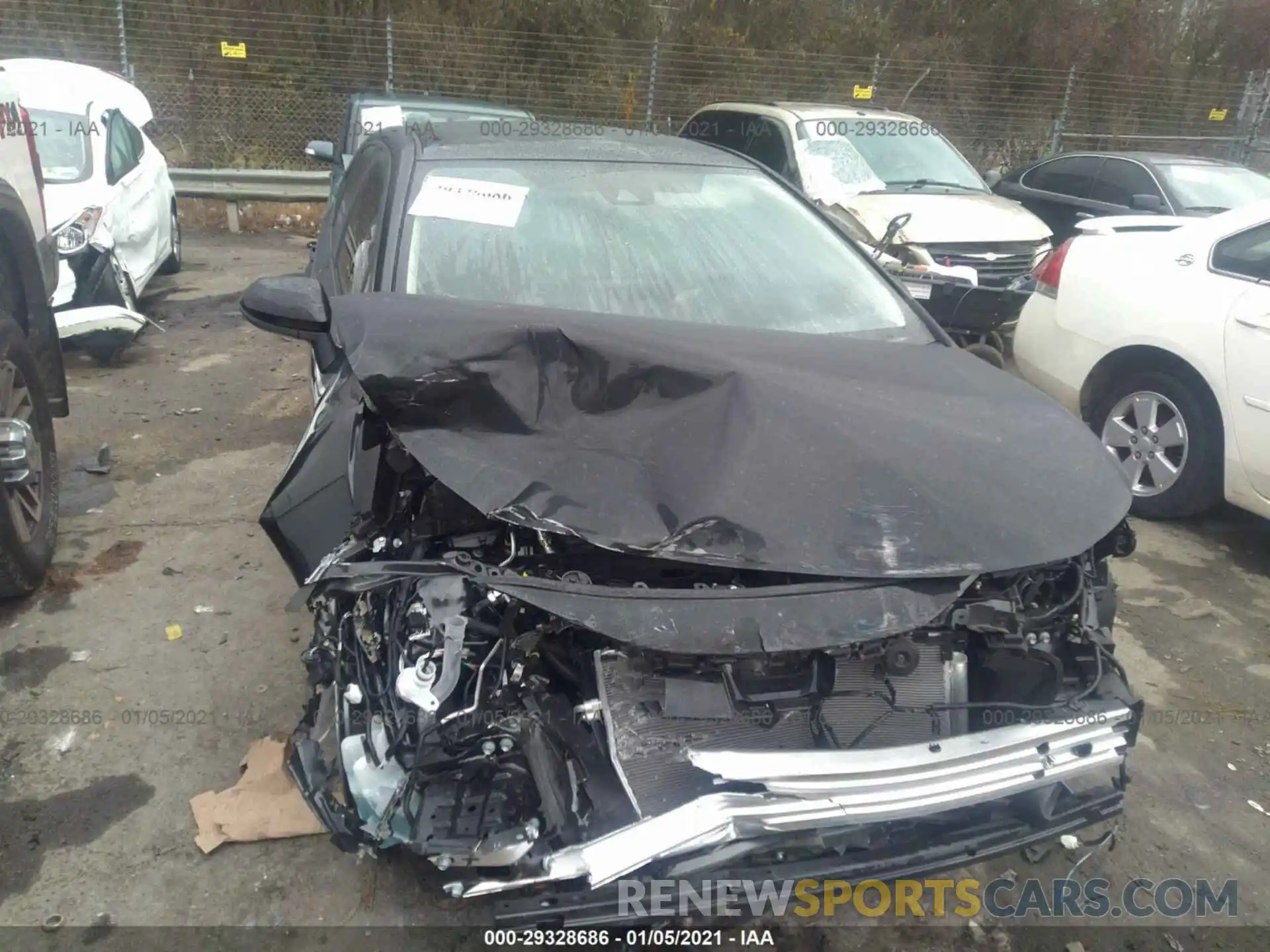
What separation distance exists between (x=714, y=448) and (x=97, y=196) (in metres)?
5.71

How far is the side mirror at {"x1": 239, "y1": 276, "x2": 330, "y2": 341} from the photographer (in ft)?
8.02

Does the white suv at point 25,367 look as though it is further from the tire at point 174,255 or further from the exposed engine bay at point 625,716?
the tire at point 174,255

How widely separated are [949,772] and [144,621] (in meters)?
2.88

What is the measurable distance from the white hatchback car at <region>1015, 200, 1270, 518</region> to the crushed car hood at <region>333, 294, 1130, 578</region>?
7.02 feet

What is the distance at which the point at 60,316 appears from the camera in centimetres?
552

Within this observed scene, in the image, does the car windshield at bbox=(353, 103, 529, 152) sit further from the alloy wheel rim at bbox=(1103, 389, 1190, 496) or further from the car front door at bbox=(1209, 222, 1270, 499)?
the car front door at bbox=(1209, 222, 1270, 499)

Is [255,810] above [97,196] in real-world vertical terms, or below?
below

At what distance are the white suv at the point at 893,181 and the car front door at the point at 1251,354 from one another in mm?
2132

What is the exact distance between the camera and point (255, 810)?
2527 millimetres

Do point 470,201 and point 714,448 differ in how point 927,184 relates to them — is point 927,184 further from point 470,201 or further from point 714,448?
point 714,448

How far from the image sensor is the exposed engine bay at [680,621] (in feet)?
5.95

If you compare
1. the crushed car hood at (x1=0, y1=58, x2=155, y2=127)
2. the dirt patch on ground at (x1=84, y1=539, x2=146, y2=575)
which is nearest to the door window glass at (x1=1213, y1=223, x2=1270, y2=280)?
the dirt patch on ground at (x1=84, y1=539, x2=146, y2=575)

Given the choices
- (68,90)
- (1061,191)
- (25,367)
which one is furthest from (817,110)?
(25,367)

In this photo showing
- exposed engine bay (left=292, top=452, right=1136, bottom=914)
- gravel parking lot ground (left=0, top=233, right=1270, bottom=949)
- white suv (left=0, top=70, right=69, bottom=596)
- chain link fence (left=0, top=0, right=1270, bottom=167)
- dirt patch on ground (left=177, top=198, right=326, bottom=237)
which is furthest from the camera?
chain link fence (left=0, top=0, right=1270, bottom=167)
